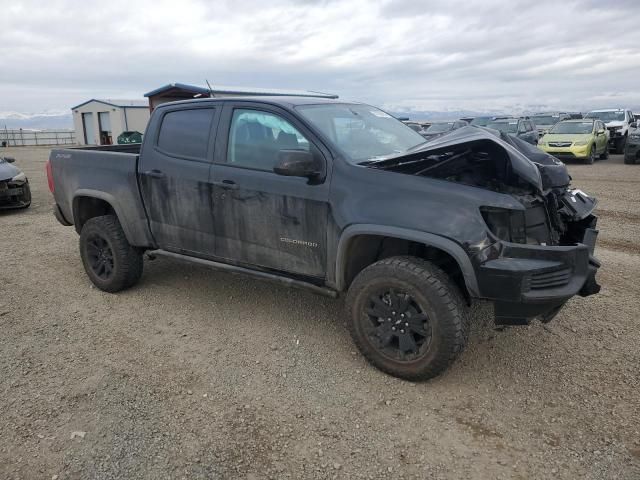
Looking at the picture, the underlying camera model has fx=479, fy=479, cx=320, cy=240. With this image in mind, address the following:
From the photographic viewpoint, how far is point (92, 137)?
36.3m

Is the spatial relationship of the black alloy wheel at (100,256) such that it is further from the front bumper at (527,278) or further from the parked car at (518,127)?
the parked car at (518,127)

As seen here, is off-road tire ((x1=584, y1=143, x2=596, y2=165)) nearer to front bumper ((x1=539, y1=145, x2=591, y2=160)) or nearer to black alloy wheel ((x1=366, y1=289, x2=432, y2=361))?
front bumper ((x1=539, y1=145, x2=591, y2=160))

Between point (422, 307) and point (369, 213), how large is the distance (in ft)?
2.24

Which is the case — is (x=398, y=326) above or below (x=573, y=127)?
below

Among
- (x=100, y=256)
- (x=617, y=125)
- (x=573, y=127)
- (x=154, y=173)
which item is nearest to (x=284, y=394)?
(x=154, y=173)

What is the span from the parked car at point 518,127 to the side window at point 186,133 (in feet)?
53.4

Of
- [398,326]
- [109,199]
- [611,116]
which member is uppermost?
[611,116]

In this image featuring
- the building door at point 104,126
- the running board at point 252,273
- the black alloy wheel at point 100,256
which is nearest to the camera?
the running board at point 252,273

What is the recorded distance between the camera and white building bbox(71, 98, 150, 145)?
32500mm

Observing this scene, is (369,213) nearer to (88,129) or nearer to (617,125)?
(617,125)

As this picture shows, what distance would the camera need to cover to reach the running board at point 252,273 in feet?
11.5

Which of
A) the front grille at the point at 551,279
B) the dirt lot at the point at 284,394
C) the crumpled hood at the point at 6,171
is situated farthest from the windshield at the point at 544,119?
the front grille at the point at 551,279

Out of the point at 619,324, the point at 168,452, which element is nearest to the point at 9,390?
the point at 168,452

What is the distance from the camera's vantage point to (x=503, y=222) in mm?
2902
